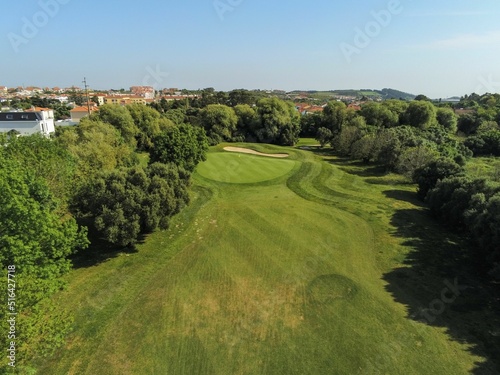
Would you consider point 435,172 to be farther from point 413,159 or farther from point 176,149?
point 176,149

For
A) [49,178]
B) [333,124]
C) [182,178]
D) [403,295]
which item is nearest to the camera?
[403,295]

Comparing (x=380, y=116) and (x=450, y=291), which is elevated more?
(x=380, y=116)

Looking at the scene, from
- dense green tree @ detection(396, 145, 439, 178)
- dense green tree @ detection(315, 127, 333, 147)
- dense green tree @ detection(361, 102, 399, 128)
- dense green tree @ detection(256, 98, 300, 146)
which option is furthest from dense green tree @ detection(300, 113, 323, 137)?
dense green tree @ detection(396, 145, 439, 178)

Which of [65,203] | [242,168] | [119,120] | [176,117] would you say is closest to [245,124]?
[176,117]

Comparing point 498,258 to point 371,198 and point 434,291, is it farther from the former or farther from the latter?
point 371,198

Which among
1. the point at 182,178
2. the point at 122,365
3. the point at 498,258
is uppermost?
the point at 182,178

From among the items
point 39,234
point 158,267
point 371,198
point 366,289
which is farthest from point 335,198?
point 39,234
